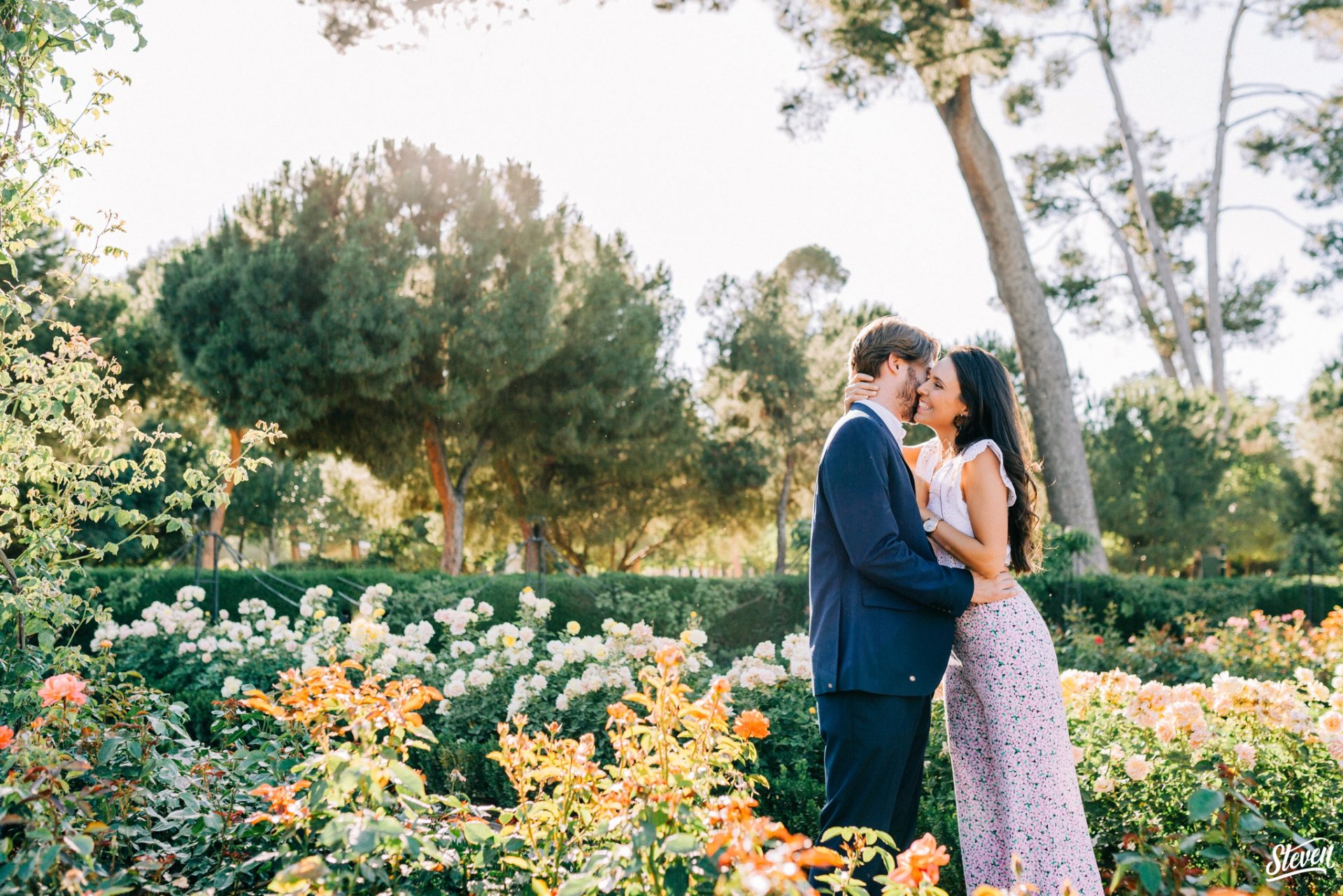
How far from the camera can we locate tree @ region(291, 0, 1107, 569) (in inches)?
413

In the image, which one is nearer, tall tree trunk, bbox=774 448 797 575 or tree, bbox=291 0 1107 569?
tree, bbox=291 0 1107 569

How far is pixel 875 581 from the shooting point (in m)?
2.29

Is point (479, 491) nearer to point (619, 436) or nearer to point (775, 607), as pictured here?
point (619, 436)

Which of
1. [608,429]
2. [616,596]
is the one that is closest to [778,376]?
[608,429]

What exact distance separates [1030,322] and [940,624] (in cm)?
957

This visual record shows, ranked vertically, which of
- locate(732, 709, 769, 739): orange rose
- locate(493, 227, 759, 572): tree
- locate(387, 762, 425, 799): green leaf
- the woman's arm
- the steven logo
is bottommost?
the steven logo

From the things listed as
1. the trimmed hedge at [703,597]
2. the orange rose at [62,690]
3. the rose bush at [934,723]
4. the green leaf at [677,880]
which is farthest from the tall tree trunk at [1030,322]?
the orange rose at [62,690]

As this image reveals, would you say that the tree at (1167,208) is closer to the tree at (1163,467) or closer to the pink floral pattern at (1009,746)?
the tree at (1163,467)

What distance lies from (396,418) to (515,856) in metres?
15.0

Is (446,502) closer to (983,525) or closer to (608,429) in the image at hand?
(608,429)

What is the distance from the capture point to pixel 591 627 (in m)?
10.0

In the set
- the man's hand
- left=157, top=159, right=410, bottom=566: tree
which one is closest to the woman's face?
the man's hand

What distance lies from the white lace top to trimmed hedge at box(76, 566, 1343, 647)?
6.26 metres

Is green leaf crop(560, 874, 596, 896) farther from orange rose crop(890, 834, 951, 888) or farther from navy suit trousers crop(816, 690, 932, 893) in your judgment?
navy suit trousers crop(816, 690, 932, 893)
